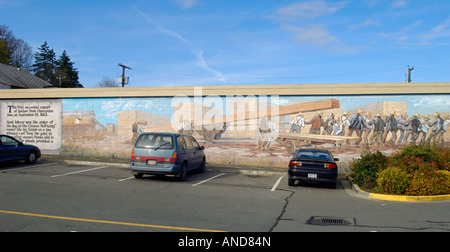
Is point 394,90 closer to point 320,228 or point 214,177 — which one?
point 214,177

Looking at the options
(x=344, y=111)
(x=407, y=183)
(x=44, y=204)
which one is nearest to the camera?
(x=44, y=204)

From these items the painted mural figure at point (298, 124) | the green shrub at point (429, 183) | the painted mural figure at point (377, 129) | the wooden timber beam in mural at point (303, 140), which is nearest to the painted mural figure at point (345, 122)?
the wooden timber beam in mural at point (303, 140)

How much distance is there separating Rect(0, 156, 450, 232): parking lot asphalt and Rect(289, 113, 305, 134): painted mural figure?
422 centimetres

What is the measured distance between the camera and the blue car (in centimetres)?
1509

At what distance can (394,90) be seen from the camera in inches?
650

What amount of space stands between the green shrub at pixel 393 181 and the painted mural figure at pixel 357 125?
19.7 ft

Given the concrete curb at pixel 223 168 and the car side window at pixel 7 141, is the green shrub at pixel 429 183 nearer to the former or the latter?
the concrete curb at pixel 223 168

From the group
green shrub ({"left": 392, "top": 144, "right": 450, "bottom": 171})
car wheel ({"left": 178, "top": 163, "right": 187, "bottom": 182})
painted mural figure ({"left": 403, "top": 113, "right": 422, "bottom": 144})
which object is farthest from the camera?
painted mural figure ({"left": 403, "top": 113, "right": 422, "bottom": 144})

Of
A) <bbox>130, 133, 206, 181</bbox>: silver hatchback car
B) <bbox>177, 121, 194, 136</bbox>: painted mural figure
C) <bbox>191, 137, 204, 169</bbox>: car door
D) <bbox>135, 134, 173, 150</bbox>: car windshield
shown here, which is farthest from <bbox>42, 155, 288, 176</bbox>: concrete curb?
<bbox>135, 134, 173, 150</bbox>: car windshield

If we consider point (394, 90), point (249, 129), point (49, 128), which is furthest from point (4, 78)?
point (394, 90)

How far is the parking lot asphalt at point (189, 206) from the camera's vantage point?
21.8 feet

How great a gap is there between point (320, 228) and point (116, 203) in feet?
16.0

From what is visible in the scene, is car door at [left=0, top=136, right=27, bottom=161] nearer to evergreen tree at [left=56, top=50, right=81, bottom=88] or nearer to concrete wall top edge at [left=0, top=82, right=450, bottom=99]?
concrete wall top edge at [left=0, top=82, right=450, bottom=99]
